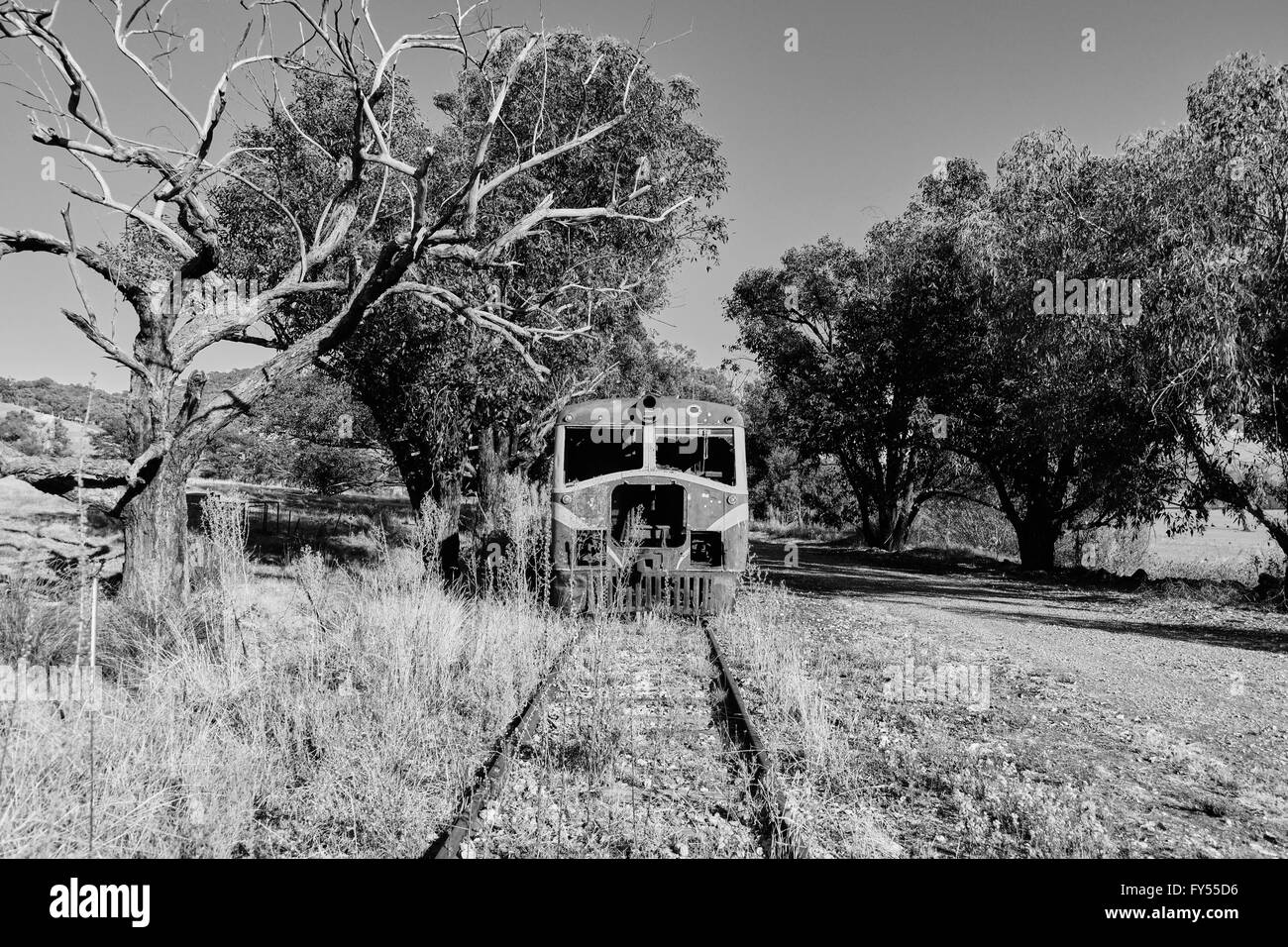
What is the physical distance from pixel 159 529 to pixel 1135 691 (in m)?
9.50

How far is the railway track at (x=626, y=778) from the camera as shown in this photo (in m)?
4.04

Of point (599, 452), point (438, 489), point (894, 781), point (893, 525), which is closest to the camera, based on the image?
point (894, 781)

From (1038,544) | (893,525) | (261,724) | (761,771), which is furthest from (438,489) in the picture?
(893,525)

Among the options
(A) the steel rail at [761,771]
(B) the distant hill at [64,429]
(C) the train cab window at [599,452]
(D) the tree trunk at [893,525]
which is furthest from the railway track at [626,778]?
(D) the tree trunk at [893,525]

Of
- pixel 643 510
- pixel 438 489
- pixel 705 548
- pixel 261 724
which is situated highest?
pixel 438 489

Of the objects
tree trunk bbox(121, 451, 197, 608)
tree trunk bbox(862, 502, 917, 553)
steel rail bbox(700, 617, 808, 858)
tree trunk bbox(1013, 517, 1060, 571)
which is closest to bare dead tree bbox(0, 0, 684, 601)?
tree trunk bbox(121, 451, 197, 608)

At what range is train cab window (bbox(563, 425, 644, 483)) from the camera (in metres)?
11.6

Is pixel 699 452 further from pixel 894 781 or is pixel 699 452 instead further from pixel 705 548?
pixel 894 781

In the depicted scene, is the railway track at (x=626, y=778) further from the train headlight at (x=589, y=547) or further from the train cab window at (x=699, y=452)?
the train cab window at (x=699, y=452)

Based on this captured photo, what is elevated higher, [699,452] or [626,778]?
[699,452]

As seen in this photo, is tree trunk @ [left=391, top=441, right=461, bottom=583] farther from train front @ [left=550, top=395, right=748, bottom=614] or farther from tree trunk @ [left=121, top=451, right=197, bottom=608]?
tree trunk @ [left=121, top=451, right=197, bottom=608]

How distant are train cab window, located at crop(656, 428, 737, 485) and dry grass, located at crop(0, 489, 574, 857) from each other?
11.4 feet

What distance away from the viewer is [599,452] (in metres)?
11.8

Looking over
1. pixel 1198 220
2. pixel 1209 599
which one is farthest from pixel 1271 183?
pixel 1209 599
